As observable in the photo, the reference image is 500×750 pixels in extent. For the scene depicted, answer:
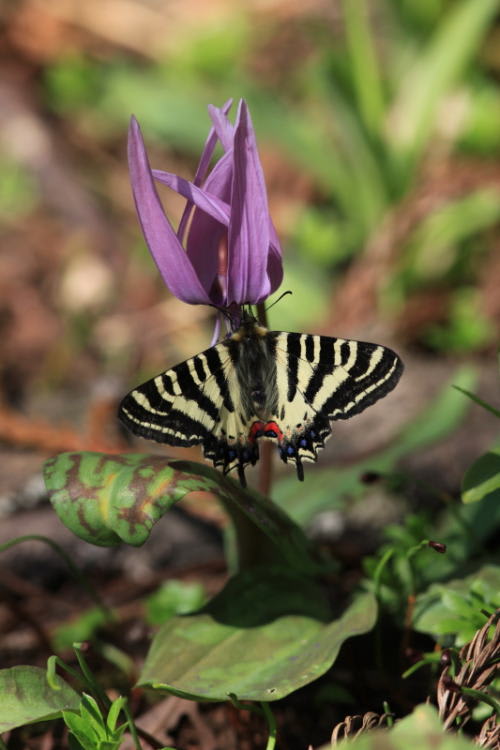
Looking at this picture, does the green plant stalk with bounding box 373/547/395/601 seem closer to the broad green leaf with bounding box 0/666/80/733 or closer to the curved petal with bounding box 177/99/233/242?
the broad green leaf with bounding box 0/666/80/733

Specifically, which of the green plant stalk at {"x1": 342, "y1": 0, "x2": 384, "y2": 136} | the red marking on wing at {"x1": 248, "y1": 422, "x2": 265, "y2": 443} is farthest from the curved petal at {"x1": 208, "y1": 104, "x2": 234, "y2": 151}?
the green plant stalk at {"x1": 342, "y1": 0, "x2": 384, "y2": 136}

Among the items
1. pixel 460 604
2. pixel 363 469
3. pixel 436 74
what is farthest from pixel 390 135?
pixel 460 604

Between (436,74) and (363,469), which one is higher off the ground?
(436,74)

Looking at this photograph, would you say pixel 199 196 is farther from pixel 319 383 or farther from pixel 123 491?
pixel 123 491

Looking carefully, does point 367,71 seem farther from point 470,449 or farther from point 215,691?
point 215,691

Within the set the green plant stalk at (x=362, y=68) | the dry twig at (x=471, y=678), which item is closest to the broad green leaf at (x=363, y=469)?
the dry twig at (x=471, y=678)

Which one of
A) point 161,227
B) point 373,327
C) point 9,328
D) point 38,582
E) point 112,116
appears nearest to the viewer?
point 161,227

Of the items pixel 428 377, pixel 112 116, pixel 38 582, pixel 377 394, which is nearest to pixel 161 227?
pixel 377 394
